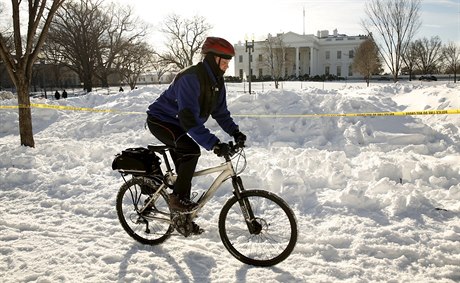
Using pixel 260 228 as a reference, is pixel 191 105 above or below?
above

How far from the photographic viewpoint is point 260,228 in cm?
391

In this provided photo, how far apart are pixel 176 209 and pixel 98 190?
2.93 meters

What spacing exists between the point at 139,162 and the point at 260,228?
1563 millimetres

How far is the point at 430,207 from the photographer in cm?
513

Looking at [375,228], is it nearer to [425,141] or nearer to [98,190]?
[98,190]

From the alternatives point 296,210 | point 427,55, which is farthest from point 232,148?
point 427,55

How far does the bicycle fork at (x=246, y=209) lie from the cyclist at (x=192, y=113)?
0.44 metres

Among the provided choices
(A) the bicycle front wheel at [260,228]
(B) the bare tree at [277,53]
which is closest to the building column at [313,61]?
(B) the bare tree at [277,53]

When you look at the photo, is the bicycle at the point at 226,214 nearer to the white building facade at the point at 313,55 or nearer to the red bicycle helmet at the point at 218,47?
the red bicycle helmet at the point at 218,47

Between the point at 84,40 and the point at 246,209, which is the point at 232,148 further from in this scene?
the point at 84,40

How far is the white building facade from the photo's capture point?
8488cm

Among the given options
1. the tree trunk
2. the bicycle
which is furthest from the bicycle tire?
the tree trunk

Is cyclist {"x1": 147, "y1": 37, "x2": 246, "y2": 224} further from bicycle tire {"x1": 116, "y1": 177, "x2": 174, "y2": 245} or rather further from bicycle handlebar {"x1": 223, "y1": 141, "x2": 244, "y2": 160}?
bicycle tire {"x1": 116, "y1": 177, "x2": 174, "y2": 245}

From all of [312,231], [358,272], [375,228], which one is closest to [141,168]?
[312,231]
